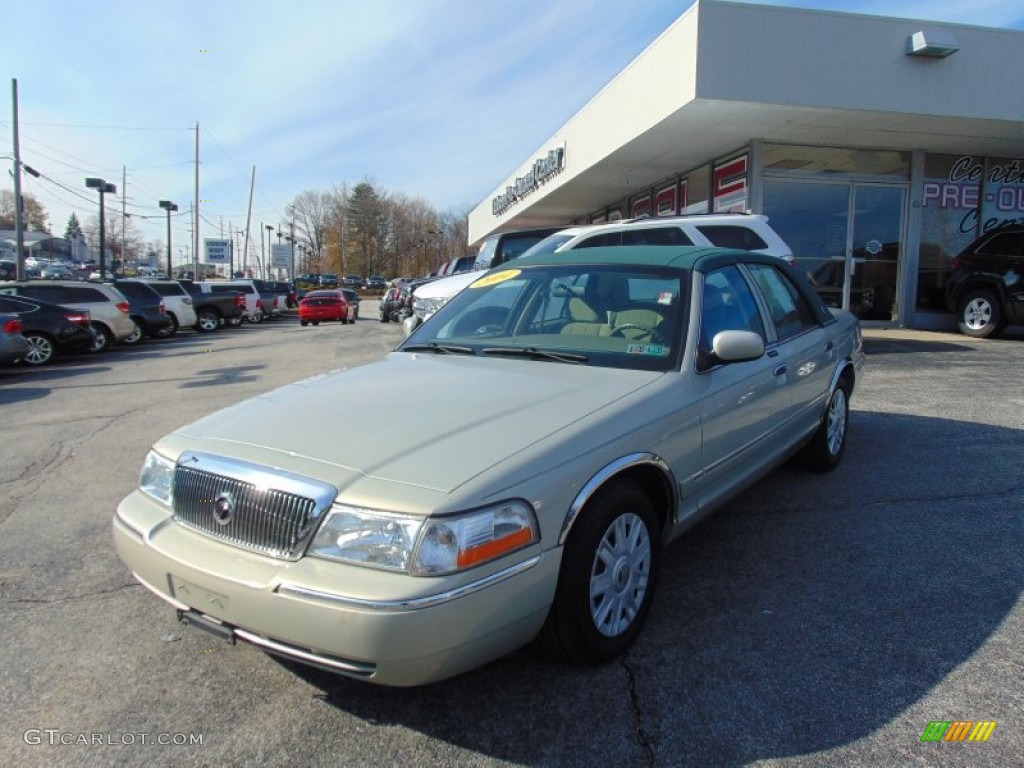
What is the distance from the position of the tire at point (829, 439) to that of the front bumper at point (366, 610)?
124 inches

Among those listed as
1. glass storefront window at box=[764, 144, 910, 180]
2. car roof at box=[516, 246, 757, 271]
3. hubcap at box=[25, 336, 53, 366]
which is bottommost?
hubcap at box=[25, 336, 53, 366]

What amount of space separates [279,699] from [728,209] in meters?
15.1

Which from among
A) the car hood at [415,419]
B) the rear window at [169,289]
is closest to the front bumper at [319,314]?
the rear window at [169,289]

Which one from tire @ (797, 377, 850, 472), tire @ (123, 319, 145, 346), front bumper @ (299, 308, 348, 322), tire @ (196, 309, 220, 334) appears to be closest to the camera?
tire @ (797, 377, 850, 472)

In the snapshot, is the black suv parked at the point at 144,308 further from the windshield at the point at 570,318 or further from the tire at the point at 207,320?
the windshield at the point at 570,318

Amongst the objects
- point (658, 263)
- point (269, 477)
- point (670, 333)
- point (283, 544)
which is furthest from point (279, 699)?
point (658, 263)

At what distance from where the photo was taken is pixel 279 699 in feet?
8.16

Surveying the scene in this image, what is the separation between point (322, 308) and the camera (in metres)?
26.4

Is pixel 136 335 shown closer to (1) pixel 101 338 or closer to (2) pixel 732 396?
(1) pixel 101 338

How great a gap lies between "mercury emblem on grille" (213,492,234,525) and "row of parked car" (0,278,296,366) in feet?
37.8

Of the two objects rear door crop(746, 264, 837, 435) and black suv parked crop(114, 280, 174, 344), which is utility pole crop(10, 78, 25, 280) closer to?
black suv parked crop(114, 280, 174, 344)

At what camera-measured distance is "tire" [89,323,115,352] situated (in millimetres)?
15508

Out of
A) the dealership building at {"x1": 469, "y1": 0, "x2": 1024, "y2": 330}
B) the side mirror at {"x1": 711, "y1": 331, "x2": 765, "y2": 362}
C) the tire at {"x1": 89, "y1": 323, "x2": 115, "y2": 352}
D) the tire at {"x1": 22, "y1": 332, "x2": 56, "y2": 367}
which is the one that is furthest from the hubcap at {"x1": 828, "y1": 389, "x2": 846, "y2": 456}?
the tire at {"x1": 89, "y1": 323, "x2": 115, "y2": 352}

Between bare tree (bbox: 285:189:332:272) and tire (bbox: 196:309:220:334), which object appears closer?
tire (bbox: 196:309:220:334)
